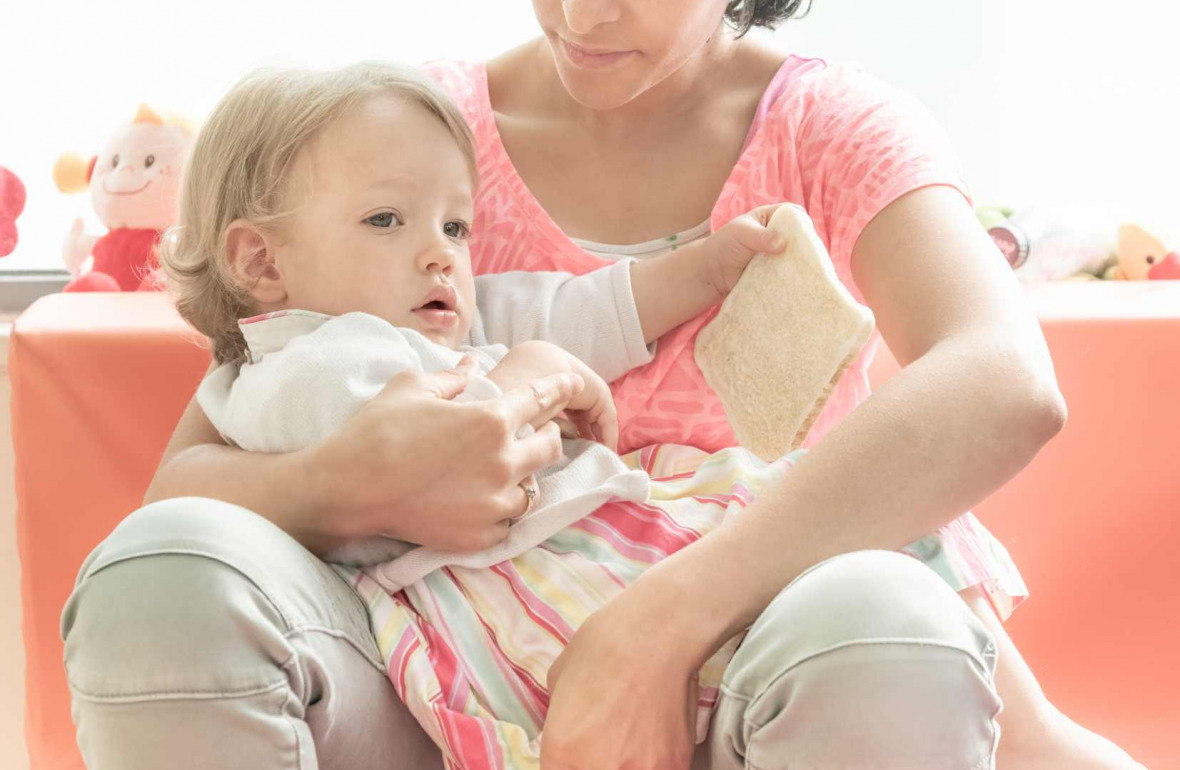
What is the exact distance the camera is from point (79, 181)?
1.82m

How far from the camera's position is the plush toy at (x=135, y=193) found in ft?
5.47

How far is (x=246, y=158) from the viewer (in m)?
1.05

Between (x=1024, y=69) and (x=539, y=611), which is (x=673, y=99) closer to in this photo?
(x=539, y=611)

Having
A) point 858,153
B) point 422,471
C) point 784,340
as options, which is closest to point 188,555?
point 422,471

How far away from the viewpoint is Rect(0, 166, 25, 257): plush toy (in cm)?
179

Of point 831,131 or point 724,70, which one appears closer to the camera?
point 831,131

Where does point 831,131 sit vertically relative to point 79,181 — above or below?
above

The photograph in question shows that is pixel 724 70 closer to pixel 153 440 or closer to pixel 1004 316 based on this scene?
pixel 1004 316

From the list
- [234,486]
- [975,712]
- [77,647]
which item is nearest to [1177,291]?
[975,712]

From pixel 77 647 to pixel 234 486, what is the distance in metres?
0.23

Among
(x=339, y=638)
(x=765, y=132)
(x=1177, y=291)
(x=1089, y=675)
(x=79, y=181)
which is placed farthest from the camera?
(x=79, y=181)

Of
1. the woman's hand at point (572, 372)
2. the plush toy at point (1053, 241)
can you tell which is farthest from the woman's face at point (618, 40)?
the plush toy at point (1053, 241)

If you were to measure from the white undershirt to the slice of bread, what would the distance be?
97 millimetres

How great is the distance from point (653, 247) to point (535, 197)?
0.13m
